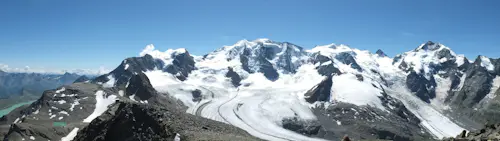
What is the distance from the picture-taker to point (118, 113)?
81.1 metres

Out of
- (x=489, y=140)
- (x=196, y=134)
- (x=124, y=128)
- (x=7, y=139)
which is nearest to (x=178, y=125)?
(x=196, y=134)

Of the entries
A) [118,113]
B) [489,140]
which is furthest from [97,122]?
[489,140]

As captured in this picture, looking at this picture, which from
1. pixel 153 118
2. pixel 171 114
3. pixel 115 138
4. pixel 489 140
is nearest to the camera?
pixel 489 140

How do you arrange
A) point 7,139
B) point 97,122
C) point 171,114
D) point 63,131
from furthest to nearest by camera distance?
point 63,131 < point 7,139 < point 171,114 < point 97,122

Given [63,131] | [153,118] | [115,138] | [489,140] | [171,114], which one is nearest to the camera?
[489,140]

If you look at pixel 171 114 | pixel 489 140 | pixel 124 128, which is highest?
pixel 171 114

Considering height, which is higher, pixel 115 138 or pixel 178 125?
pixel 178 125

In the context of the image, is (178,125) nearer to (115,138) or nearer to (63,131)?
(115,138)

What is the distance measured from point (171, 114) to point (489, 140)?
75805mm

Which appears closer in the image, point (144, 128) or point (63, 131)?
point (144, 128)

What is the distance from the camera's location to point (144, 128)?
78.3 m

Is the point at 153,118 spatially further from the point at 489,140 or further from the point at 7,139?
the point at 7,139

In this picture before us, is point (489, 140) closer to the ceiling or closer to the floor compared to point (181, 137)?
closer to the floor

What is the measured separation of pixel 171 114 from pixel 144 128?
19.4 metres
